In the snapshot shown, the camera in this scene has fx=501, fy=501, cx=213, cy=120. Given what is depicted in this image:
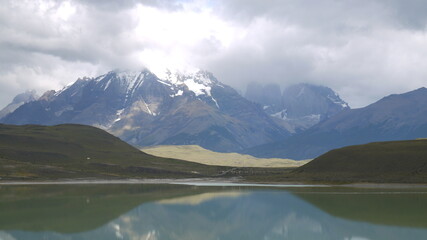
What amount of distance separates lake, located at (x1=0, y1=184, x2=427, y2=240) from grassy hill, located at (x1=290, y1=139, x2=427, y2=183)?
5731 cm

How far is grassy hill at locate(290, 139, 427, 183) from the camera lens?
16138cm

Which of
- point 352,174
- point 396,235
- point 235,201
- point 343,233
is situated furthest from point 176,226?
point 352,174

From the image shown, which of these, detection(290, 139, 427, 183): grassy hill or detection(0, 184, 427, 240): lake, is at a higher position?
detection(290, 139, 427, 183): grassy hill

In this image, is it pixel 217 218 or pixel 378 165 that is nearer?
pixel 217 218

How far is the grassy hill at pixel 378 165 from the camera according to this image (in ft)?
529

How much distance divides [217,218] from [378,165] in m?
108

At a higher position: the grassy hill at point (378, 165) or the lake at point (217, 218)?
the grassy hill at point (378, 165)

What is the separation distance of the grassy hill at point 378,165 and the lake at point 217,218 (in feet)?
188

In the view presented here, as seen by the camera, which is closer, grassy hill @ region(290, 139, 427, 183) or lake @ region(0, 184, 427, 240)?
lake @ region(0, 184, 427, 240)

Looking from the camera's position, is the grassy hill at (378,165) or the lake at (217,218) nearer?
the lake at (217,218)

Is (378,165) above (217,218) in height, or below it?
above

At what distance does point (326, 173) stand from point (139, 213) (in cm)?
11378

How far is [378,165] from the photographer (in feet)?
573

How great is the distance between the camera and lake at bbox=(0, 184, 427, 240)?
6444cm
